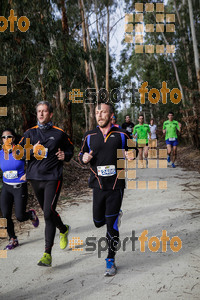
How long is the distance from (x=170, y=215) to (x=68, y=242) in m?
2.11

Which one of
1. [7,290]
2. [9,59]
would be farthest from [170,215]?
[9,59]

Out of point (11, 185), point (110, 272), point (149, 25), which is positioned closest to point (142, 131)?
point (11, 185)

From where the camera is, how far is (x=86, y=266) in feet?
13.1

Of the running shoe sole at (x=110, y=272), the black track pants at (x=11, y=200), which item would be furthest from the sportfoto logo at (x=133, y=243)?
the black track pants at (x=11, y=200)

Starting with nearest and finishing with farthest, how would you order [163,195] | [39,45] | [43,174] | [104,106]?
1. [104,106]
2. [43,174]
3. [163,195]
4. [39,45]

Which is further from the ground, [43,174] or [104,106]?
[104,106]

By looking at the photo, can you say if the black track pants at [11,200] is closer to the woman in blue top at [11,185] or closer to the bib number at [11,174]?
the woman in blue top at [11,185]

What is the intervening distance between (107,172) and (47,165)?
2.68ft

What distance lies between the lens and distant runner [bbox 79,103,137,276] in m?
3.88

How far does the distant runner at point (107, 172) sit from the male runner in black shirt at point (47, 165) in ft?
1.46

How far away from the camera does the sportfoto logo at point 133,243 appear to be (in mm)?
4473

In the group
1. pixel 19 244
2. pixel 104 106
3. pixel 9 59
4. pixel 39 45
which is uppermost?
pixel 39 45

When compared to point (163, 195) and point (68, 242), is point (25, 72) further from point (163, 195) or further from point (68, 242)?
point (68, 242)

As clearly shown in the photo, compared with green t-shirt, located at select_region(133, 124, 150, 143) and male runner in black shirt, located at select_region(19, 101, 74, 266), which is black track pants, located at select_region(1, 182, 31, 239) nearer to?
male runner in black shirt, located at select_region(19, 101, 74, 266)
